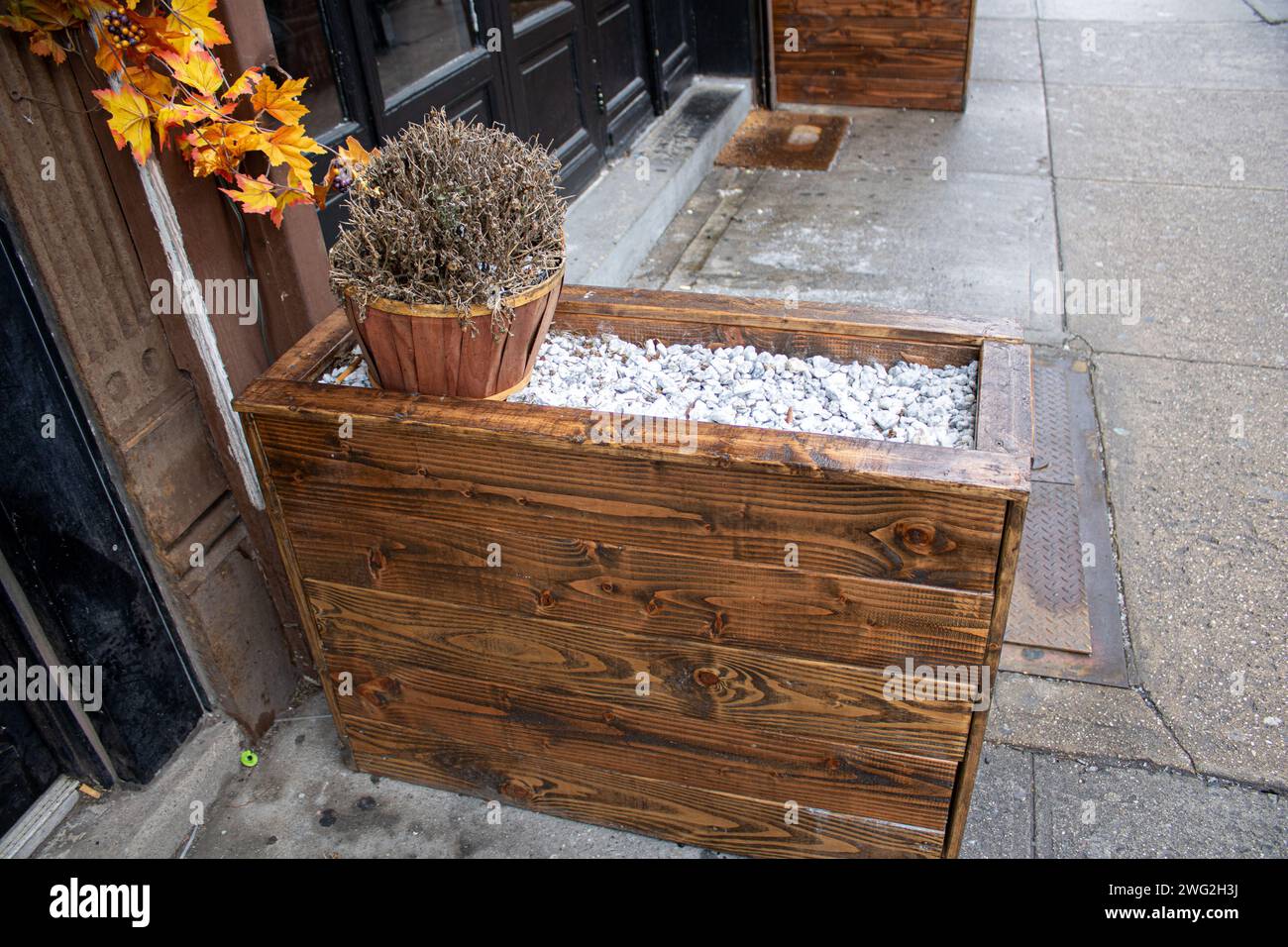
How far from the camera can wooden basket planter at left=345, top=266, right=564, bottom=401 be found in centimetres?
209

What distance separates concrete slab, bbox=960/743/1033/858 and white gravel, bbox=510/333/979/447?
99cm

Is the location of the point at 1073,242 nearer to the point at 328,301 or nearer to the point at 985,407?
the point at 985,407

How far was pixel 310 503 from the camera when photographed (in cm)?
227

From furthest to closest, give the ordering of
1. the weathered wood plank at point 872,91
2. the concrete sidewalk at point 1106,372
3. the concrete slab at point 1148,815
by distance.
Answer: the weathered wood plank at point 872,91
the concrete sidewalk at point 1106,372
the concrete slab at point 1148,815

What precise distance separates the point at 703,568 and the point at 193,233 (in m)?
1.36

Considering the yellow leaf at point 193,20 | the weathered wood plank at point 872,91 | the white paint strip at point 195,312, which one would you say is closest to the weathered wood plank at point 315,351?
the white paint strip at point 195,312

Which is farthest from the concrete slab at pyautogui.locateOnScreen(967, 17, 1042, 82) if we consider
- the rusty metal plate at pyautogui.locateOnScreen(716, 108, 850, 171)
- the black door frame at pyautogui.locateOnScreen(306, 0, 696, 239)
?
the black door frame at pyautogui.locateOnScreen(306, 0, 696, 239)

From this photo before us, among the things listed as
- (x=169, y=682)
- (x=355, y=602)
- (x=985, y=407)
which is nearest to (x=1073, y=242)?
(x=985, y=407)

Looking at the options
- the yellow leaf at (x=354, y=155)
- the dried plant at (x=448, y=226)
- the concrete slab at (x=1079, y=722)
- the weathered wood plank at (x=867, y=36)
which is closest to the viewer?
the dried plant at (x=448, y=226)

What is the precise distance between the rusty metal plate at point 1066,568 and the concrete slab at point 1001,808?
34 cm

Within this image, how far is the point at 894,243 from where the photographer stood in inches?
201

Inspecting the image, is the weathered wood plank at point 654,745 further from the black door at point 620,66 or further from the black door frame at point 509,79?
the black door at point 620,66

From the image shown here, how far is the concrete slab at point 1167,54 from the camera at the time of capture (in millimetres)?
7129

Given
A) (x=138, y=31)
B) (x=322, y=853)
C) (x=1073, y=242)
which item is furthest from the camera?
(x=1073, y=242)
